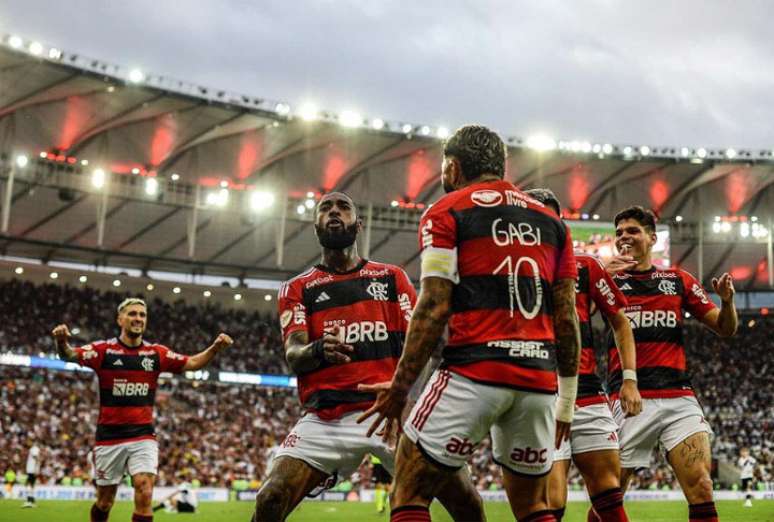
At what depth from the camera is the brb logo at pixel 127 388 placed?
10.4 metres

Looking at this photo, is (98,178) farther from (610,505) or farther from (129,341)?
(610,505)

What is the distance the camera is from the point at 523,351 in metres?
4.21

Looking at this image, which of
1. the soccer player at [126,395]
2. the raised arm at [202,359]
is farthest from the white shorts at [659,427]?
the raised arm at [202,359]

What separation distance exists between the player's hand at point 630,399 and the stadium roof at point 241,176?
37.1 m

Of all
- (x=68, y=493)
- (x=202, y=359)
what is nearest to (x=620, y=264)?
(x=202, y=359)

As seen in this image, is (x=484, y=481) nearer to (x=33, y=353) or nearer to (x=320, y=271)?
(x=33, y=353)

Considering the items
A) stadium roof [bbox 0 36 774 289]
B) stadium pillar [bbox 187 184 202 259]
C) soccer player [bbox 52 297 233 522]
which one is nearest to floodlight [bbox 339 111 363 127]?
stadium roof [bbox 0 36 774 289]

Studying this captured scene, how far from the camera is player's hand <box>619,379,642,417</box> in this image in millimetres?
6309

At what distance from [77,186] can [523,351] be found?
4197 centimetres

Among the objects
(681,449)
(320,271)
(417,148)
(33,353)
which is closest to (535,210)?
(320,271)

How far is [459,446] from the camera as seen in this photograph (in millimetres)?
4215

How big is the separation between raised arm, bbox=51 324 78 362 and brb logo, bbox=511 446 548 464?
695 cm

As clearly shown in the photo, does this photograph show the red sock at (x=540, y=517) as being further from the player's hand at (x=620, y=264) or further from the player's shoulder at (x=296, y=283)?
the player's hand at (x=620, y=264)

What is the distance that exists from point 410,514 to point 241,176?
46378 mm
